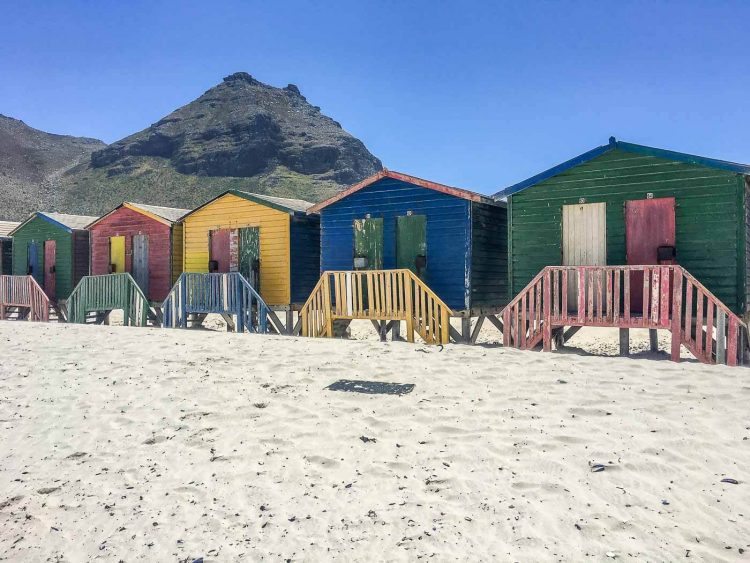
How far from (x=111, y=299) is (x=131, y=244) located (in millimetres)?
2657

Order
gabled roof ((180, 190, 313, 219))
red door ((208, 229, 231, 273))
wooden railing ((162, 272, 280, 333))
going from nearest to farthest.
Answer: wooden railing ((162, 272, 280, 333))
gabled roof ((180, 190, 313, 219))
red door ((208, 229, 231, 273))

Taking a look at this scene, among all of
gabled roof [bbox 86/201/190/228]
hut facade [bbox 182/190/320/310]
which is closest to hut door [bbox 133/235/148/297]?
gabled roof [bbox 86/201/190/228]

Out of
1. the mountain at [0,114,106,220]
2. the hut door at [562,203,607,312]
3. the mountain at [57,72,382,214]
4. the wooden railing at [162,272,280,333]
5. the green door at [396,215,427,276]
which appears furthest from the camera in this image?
the mountain at [0,114,106,220]

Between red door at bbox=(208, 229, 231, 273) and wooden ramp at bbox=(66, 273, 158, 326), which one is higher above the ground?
red door at bbox=(208, 229, 231, 273)

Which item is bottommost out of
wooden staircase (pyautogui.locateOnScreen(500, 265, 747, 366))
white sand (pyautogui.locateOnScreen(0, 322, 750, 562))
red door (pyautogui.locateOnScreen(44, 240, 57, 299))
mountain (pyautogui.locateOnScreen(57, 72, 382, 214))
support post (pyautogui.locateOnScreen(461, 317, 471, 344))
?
white sand (pyautogui.locateOnScreen(0, 322, 750, 562))

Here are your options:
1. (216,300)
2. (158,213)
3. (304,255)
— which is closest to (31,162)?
(158,213)

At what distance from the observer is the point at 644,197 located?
458 inches

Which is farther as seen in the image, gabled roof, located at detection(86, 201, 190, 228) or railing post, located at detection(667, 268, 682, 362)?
gabled roof, located at detection(86, 201, 190, 228)

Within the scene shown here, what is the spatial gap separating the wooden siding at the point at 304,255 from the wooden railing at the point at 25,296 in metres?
9.24

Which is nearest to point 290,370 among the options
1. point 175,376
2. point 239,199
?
point 175,376

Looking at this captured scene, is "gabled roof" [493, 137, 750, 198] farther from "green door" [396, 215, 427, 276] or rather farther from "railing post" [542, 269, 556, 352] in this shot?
"railing post" [542, 269, 556, 352]

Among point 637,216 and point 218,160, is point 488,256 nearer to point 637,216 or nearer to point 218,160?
point 637,216

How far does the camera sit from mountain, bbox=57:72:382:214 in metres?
82.0

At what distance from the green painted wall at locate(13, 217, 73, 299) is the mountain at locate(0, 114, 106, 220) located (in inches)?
2349
